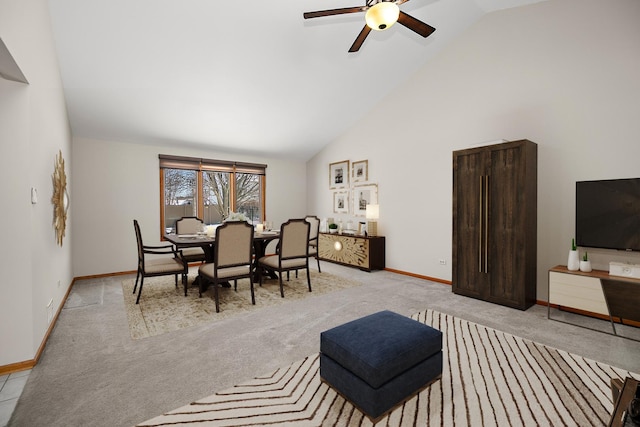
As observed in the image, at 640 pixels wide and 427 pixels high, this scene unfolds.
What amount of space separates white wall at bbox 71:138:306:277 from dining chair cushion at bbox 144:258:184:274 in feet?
6.17

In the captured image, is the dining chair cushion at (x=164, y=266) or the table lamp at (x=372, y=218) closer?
the dining chair cushion at (x=164, y=266)

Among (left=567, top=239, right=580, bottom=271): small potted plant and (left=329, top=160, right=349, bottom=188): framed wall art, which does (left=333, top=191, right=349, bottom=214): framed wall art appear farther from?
(left=567, top=239, right=580, bottom=271): small potted plant

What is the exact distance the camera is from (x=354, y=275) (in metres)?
5.32

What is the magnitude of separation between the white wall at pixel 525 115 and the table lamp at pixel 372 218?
0.11m

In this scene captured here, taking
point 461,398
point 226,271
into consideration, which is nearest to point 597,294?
point 461,398

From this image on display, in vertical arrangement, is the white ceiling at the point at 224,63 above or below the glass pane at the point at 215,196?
above

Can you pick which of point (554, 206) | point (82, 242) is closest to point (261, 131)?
point (82, 242)

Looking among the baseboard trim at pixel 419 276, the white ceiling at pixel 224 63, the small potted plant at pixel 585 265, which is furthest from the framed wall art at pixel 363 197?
the small potted plant at pixel 585 265

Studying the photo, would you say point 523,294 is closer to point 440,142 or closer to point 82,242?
point 440,142

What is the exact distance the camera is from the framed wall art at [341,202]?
6.63m

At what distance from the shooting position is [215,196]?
6562mm

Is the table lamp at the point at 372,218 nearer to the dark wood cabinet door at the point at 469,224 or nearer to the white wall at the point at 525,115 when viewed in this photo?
the white wall at the point at 525,115

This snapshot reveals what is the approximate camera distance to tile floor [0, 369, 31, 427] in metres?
1.77

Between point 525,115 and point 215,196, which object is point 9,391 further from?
point 525,115
